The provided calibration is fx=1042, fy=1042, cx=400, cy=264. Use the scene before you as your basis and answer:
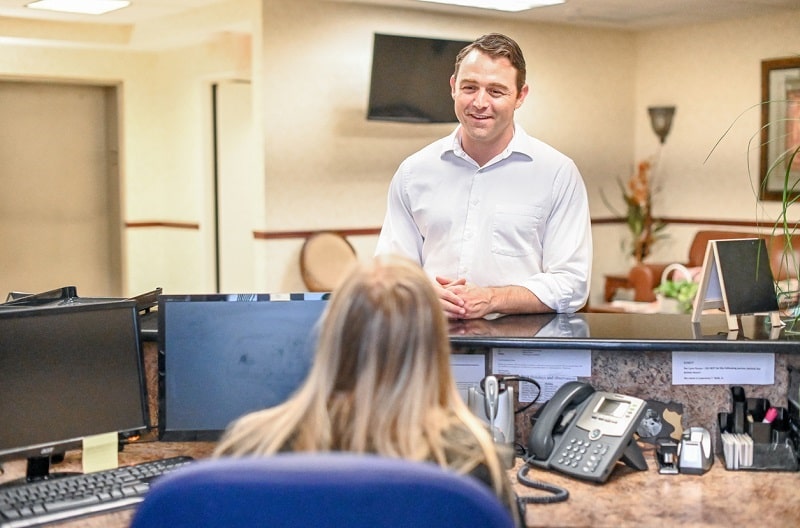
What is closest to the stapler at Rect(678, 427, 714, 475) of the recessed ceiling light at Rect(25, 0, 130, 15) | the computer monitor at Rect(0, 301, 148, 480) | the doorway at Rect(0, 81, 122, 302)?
the computer monitor at Rect(0, 301, 148, 480)

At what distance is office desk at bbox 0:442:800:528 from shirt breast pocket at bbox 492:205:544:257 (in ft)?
2.36

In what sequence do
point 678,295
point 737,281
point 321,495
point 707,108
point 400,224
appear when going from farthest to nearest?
point 707,108, point 678,295, point 400,224, point 737,281, point 321,495

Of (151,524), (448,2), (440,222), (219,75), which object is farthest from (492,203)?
(219,75)

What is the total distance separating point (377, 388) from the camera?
137 cm

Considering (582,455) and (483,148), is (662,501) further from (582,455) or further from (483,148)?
(483,148)

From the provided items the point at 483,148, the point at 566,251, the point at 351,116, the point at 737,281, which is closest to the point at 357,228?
the point at 351,116

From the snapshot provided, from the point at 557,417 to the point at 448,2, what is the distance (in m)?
4.69

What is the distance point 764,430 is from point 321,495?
1.36m

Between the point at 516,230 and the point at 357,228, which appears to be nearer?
the point at 516,230

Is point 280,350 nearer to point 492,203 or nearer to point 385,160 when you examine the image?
point 492,203

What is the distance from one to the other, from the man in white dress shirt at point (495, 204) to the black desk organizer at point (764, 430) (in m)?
0.51

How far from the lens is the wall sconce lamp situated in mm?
7859

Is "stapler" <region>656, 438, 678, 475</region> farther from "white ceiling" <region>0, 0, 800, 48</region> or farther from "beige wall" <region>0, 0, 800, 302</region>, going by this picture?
"white ceiling" <region>0, 0, 800, 48</region>

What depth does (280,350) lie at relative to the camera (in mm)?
2113
